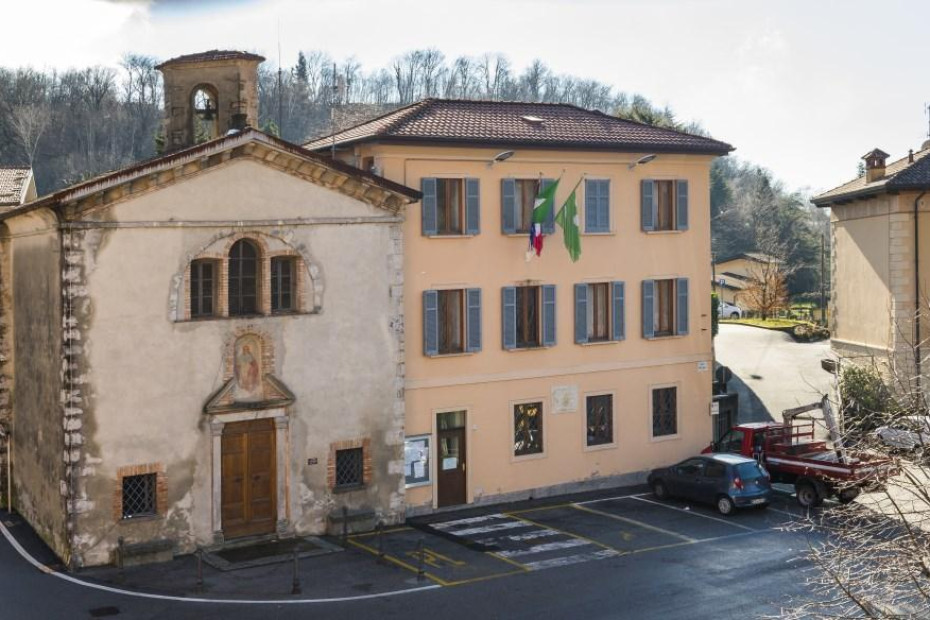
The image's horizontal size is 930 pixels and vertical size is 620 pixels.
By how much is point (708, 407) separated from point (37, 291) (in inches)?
768

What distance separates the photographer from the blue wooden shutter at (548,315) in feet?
96.0

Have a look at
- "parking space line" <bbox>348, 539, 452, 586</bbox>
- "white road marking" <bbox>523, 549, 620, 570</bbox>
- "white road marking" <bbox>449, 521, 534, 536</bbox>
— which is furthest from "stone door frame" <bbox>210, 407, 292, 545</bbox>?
"white road marking" <bbox>523, 549, 620, 570</bbox>

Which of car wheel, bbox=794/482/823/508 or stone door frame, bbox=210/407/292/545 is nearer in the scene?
stone door frame, bbox=210/407/292/545

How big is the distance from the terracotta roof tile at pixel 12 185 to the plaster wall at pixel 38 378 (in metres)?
5.83

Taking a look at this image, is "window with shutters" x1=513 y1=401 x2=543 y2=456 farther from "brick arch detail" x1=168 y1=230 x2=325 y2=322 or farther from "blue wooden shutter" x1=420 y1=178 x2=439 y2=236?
"brick arch detail" x1=168 y1=230 x2=325 y2=322

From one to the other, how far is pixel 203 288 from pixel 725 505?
14114mm

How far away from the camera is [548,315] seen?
29328mm

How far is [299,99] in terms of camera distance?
358 ft

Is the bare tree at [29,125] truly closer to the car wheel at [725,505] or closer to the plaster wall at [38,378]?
the plaster wall at [38,378]

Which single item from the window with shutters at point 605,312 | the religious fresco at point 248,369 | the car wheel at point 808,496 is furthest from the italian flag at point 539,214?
the car wheel at point 808,496

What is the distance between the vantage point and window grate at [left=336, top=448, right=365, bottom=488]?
83.8 ft

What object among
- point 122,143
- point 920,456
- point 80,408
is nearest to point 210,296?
point 80,408

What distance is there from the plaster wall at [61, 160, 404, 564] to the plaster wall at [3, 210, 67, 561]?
91cm

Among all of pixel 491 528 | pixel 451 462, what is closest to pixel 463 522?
pixel 491 528
